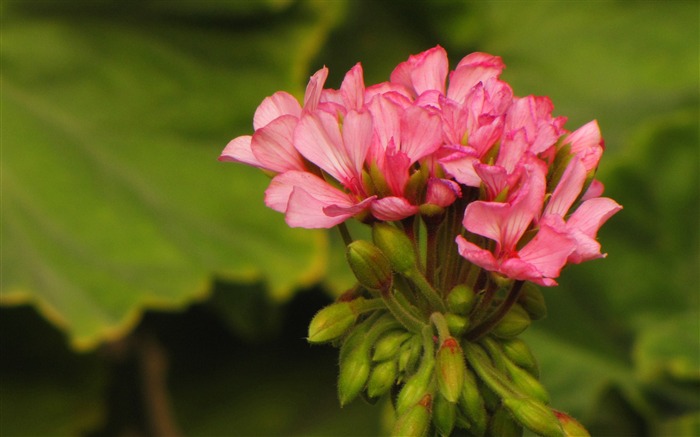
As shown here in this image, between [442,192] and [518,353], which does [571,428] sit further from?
[442,192]

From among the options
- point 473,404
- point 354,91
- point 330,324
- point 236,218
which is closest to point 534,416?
point 473,404

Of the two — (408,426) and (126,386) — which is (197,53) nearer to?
(126,386)

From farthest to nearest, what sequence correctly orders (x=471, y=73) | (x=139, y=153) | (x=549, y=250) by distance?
(x=139, y=153) → (x=471, y=73) → (x=549, y=250)

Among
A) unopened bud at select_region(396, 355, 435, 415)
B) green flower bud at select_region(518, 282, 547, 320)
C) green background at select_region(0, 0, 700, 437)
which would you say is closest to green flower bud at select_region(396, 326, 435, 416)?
unopened bud at select_region(396, 355, 435, 415)

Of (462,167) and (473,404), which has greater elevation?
(462,167)

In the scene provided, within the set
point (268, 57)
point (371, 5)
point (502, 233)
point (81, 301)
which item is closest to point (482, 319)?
point (502, 233)

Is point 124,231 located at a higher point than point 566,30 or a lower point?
lower

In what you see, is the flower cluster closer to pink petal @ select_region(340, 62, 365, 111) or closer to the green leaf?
pink petal @ select_region(340, 62, 365, 111)

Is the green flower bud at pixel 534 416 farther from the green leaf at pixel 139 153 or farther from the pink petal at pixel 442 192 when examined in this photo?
the green leaf at pixel 139 153
